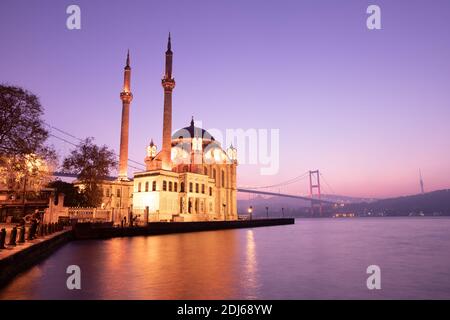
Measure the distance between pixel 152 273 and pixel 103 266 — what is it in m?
2.78

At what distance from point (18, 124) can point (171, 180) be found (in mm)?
35900

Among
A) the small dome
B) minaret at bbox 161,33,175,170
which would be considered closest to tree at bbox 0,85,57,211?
minaret at bbox 161,33,175,170

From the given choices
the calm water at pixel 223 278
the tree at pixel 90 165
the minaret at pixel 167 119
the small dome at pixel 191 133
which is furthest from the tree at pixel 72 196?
the small dome at pixel 191 133

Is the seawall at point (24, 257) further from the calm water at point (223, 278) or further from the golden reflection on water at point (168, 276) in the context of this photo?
the golden reflection on water at point (168, 276)

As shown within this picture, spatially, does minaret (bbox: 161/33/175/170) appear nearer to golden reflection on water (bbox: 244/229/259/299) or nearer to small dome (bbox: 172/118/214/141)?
small dome (bbox: 172/118/214/141)

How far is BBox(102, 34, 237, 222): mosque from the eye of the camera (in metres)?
55.3

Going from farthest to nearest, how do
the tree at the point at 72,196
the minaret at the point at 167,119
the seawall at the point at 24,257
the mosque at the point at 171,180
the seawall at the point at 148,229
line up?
the minaret at the point at 167,119 < the mosque at the point at 171,180 < the tree at the point at 72,196 < the seawall at the point at 148,229 < the seawall at the point at 24,257

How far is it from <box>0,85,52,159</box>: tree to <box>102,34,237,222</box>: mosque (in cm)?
1943

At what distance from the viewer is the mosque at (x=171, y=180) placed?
55.3 m

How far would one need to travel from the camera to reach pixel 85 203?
44.1 meters

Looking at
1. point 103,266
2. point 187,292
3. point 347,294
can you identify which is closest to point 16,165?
point 103,266

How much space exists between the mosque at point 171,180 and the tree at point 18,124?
63.8 ft

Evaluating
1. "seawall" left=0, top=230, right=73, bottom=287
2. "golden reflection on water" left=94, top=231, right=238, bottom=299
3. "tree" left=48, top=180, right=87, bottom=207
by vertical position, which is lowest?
"golden reflection on water" left=94, top=231, right=238, bottom=299

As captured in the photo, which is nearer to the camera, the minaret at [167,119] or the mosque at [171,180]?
→ the mosque at [171,180]
